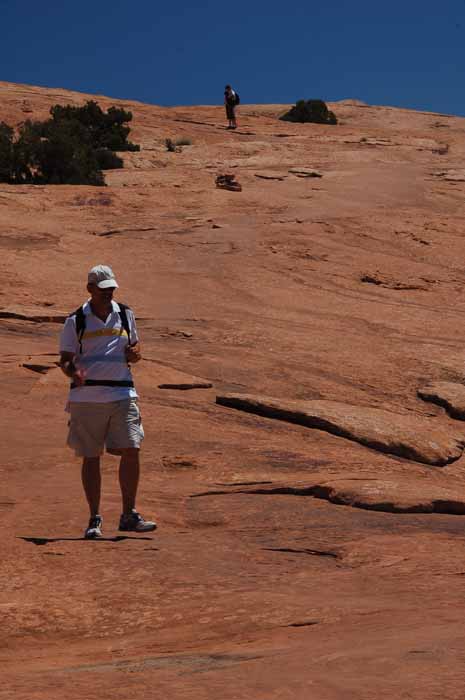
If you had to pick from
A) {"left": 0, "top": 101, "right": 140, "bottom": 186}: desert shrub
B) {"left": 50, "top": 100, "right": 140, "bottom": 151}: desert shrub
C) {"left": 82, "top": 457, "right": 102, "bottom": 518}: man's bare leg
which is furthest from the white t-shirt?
{"left": 50, "top": 100, "right": 140, "bottom": 151}: desert shrub

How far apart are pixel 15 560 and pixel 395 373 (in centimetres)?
611

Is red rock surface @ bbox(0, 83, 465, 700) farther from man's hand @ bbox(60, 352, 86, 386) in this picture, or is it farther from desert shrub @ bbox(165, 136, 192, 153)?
desert shrub @ bbox(165, 136, 192, 153)

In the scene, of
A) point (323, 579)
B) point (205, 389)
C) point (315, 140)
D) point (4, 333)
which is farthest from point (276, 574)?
point (315, 140)

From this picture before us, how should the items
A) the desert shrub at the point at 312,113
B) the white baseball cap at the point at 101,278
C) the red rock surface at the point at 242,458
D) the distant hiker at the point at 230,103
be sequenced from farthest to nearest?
1. the desert shrub at the point at 312,113
2. the distant hiker at the point at 230,103
3. the white baseball cap at the point at 101,278
4. the red rock surface at the point at 242,458

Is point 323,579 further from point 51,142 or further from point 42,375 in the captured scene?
point 51,142

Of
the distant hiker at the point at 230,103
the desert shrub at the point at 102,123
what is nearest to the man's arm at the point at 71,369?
the desert shrub at the point at 102,123

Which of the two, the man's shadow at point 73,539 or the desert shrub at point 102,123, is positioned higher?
the desert shrub at point 102,123

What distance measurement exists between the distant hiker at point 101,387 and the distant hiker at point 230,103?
24116mm

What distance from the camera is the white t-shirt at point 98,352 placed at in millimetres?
5637

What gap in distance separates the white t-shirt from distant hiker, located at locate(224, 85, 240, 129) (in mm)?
24122

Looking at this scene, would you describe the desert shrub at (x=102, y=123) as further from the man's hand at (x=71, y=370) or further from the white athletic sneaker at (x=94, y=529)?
the white athletic sneaker at (x=94, y=529)

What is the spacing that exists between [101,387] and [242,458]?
217 centimetres

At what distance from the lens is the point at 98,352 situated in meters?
5.66

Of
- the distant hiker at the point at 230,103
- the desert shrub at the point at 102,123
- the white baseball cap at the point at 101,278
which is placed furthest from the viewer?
the distant hiker at the point at 230,103
